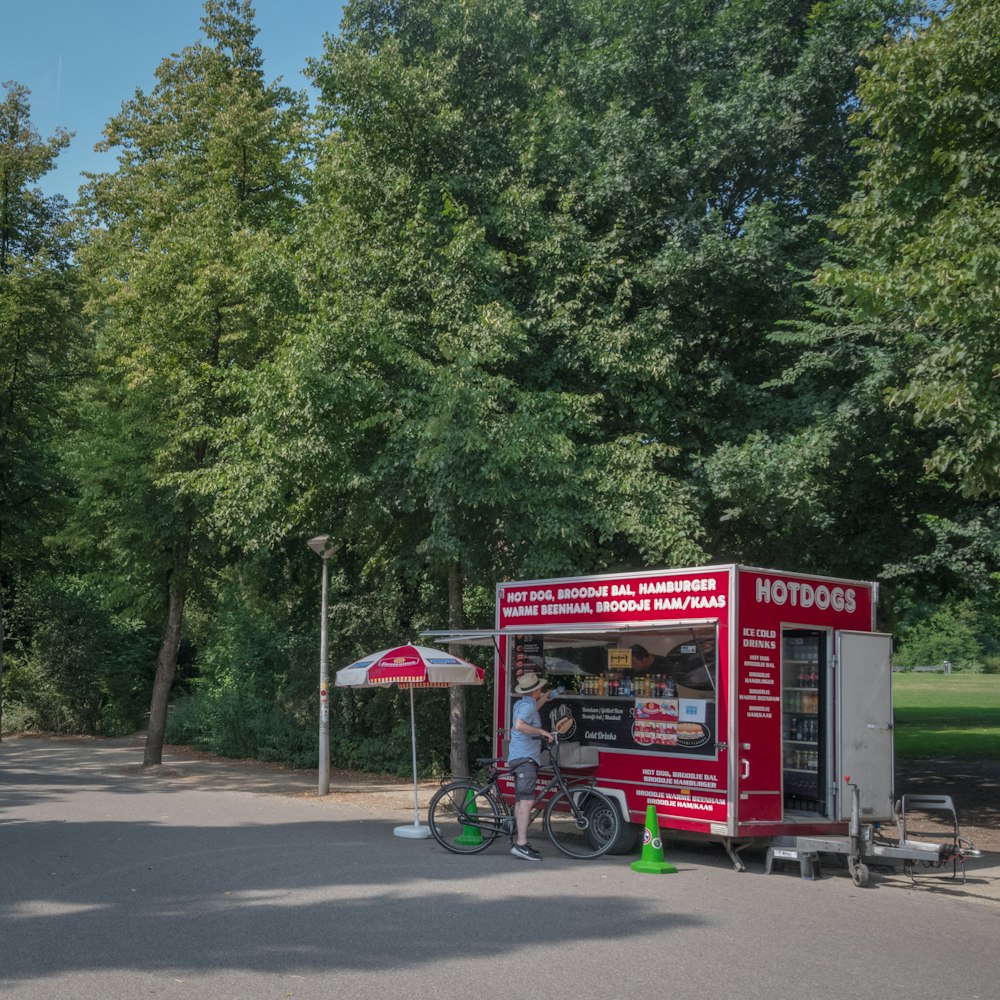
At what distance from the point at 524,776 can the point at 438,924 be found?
3767 millimetres

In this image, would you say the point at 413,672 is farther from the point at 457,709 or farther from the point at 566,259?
the point at 566,259

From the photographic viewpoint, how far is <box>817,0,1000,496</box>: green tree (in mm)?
10734

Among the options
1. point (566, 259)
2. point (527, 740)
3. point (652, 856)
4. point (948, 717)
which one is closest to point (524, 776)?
point (527, 740)

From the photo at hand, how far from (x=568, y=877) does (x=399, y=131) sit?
13.0 m

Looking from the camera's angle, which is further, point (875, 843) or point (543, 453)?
point (543, 453)

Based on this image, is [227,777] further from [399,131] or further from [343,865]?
[399,131]

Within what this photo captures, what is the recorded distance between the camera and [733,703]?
36.0 ft

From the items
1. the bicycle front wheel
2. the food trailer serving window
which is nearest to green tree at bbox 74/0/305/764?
the food trailer serving window

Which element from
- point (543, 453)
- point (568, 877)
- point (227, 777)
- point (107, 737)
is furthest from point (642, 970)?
point (107, 737)

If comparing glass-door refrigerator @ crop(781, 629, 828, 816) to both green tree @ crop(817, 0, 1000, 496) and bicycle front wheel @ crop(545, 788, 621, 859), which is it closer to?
bicycle front wheel @ crop(545, 788, 621, 859)

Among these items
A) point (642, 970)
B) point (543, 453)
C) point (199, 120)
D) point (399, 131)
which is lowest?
point (642, 970)

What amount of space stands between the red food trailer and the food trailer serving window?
2 centimetres

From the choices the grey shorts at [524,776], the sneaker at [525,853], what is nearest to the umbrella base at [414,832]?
the sneaker at [525,853]

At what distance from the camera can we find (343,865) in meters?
10.6
